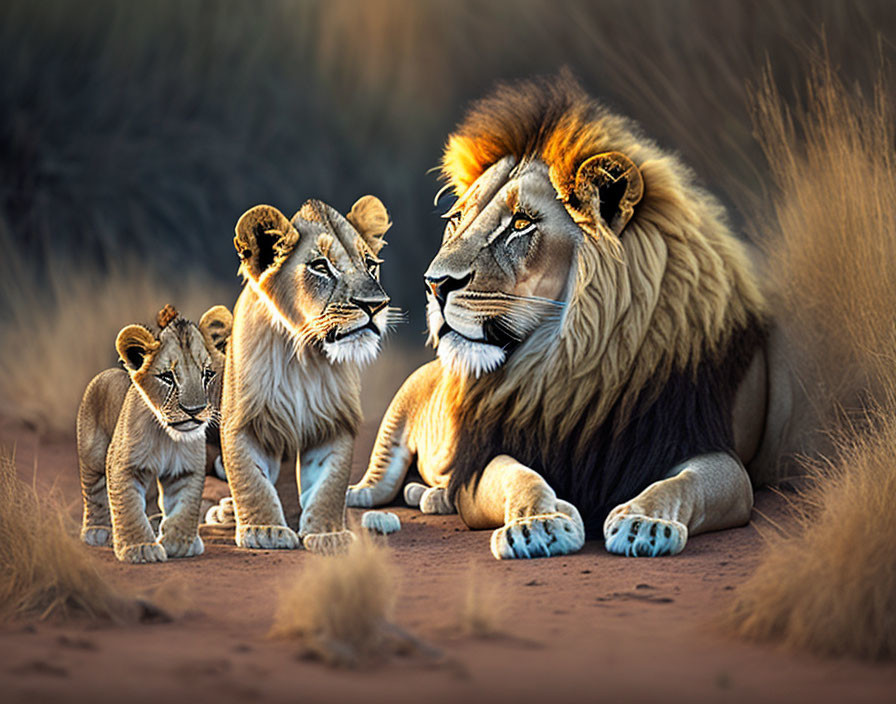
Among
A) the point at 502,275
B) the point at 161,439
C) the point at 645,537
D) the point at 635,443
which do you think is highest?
the point at 502,275

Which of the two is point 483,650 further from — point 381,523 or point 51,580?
point 381,523

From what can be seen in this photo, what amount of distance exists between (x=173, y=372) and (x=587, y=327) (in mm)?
1336

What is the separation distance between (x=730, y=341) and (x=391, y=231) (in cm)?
462

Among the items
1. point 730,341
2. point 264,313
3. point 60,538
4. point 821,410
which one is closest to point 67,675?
point 60,538

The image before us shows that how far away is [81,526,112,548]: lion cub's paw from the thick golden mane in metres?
1.28

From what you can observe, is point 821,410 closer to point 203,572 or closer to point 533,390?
point 533,390

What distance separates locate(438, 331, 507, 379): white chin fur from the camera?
360cm

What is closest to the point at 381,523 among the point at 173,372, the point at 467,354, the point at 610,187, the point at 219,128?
the point at 467,354

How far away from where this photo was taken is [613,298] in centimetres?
363

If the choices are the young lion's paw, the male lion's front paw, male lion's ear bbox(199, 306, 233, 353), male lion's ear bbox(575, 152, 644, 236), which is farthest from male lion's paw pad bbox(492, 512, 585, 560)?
male lion's ear bbox(199, 306, 233, 353)

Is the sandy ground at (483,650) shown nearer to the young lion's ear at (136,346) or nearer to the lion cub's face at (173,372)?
the lion cub's face at (173,372)

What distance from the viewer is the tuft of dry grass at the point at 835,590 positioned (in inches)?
84.0

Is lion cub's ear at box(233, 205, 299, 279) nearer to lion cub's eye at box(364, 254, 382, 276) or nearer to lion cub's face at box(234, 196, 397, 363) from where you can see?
lion cub's face at box(234, 196, 397, 363)

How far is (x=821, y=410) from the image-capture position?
4102mm
